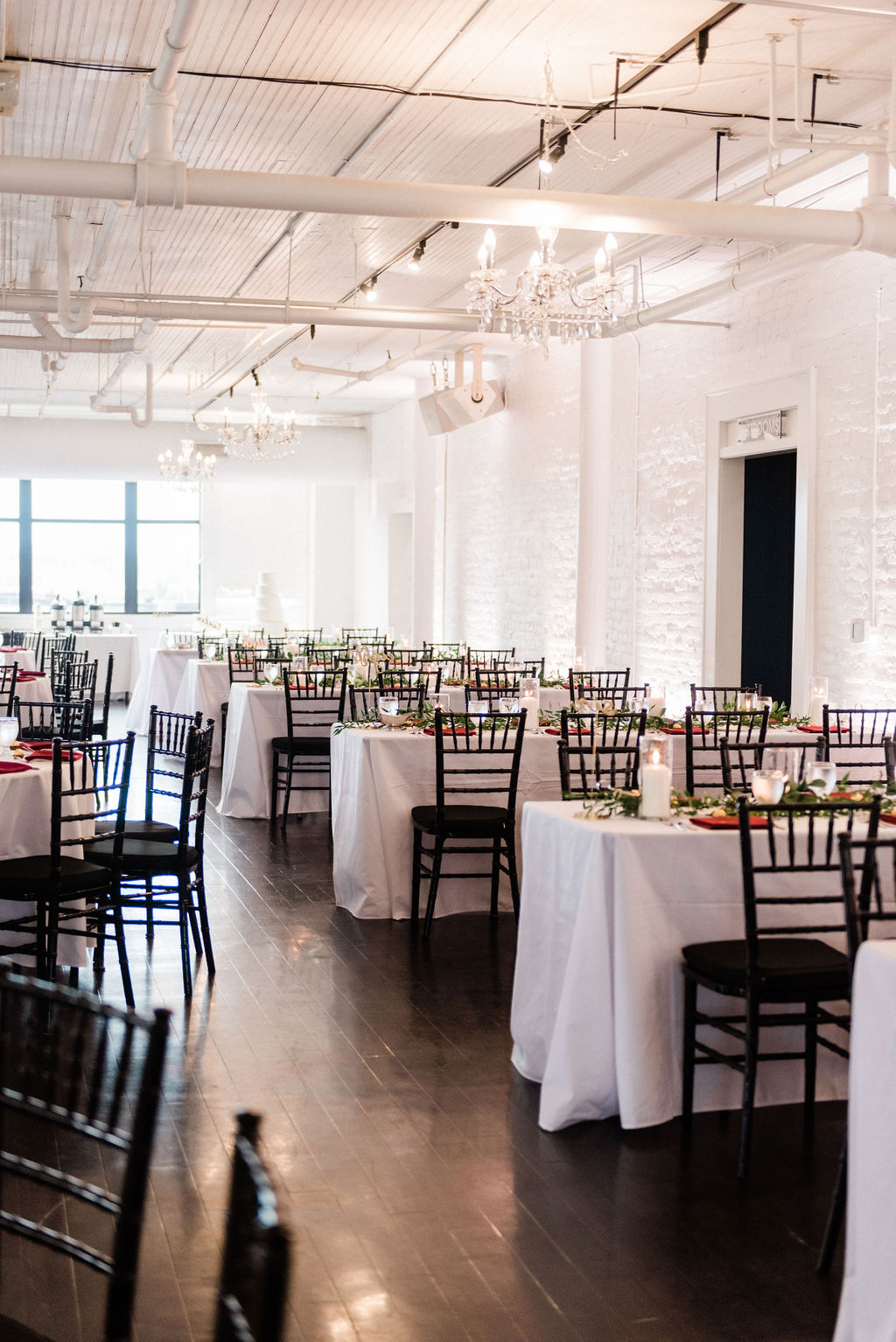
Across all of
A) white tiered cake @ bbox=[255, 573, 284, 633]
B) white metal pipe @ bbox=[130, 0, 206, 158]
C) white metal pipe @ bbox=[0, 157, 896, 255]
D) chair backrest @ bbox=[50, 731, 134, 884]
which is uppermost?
white metal pipe @ bbox=[130, 0, 206, 158]

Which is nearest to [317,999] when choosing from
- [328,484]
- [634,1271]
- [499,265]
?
[634,1271]

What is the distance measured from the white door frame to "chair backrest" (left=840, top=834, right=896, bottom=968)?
17.1 ft

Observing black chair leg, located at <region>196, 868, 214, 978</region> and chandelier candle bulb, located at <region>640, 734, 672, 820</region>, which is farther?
black chair leg, located at <region>196, 868, 214, 978</region>

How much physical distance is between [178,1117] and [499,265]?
26.1 ft

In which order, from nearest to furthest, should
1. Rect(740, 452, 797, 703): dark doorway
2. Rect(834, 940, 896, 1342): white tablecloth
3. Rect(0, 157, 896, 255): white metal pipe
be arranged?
Rect(834, 940, 896, 1342): white tablecloth < Rect(0, 157, 896, 255): white metal pipe < Rect(740, 452, 797, 703): dark doorway

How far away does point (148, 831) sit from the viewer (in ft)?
18.2

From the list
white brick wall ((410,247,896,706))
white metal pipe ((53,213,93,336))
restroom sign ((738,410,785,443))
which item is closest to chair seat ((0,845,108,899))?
white brick wall ((410,247,896,706))

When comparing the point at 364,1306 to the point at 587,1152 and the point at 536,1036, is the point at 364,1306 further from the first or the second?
the point at 536,1036

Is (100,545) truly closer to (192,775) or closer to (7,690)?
(7,690)

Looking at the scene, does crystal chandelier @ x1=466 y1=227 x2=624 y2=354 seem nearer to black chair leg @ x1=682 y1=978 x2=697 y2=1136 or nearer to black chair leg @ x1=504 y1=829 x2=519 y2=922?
black chair leg @ x1=504 y1=829 x2=519 y2=922

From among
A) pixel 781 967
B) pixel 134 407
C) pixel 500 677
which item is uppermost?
pixel 134 407

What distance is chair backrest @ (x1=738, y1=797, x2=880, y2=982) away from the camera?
3740 millimetres

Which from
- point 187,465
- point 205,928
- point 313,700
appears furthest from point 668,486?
point 187,465

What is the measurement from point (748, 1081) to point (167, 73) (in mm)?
4189
